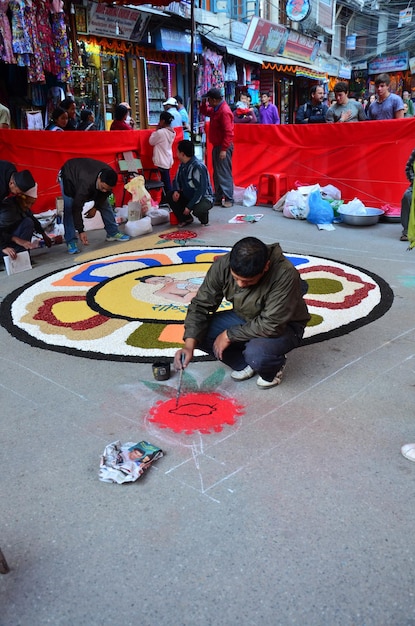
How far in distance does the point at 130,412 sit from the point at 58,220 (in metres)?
4.88

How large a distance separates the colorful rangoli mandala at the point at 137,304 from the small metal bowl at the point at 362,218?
5.94 feet

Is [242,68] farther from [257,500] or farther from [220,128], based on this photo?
[257,500]

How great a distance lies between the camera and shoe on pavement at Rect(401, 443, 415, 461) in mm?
2537

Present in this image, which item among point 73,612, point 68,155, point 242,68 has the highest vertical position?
point 242,68

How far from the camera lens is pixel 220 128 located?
29.1ft

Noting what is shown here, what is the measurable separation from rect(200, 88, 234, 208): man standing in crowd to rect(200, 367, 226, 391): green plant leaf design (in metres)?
6.13

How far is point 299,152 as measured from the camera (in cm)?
904

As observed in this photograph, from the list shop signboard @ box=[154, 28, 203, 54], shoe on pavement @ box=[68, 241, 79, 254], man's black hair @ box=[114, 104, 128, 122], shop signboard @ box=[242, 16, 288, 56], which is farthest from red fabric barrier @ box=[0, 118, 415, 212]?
shop signboard @ box=[242, 16, 288, 56]

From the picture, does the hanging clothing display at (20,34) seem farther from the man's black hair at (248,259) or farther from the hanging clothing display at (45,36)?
the man's black hair at (248,259)

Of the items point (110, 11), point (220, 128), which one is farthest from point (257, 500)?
point (110, 11)

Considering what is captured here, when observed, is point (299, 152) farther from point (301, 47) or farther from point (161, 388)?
point (301, 47)

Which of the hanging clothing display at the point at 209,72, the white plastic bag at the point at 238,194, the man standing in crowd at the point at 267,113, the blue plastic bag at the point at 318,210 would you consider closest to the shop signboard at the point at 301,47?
the hanging clothing display at the point at 209,72

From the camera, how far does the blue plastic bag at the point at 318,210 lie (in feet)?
25.3

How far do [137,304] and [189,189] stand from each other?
135 inches
